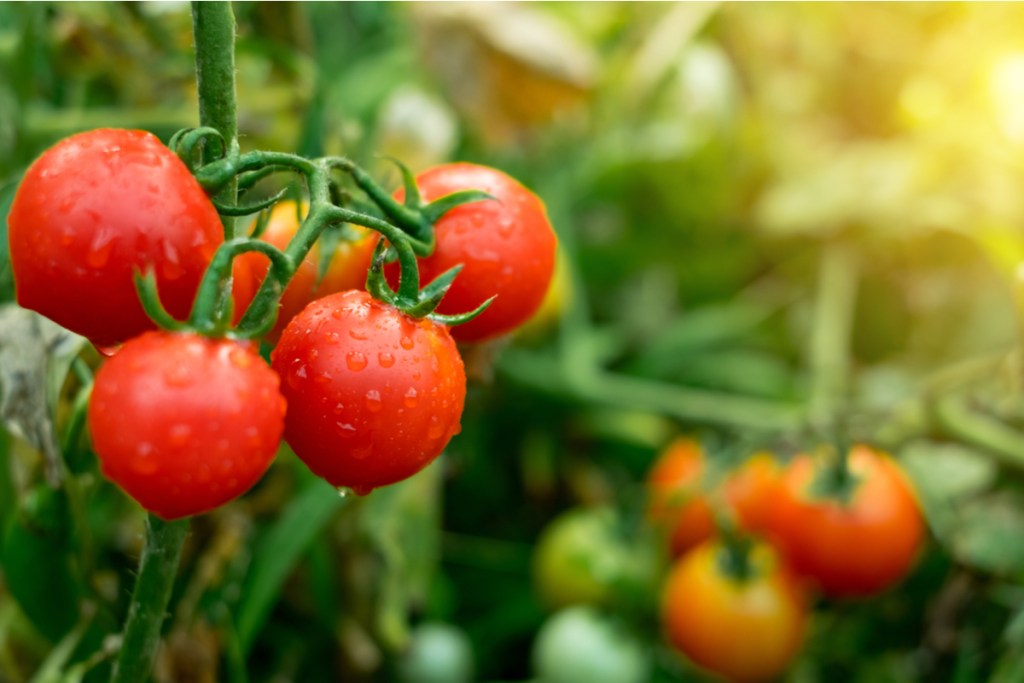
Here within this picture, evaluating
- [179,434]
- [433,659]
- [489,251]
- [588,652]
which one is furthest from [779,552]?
[179,434]

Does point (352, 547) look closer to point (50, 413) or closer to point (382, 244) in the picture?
point (50, 413)

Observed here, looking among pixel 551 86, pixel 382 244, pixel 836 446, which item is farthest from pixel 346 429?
pixel 551 86

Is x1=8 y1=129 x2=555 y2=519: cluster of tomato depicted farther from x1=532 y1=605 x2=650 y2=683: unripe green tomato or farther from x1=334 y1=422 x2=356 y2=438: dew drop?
x1=532 y1=605 x2=650 y2=683: unripe green tomato

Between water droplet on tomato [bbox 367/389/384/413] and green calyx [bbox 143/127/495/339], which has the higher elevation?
green calyx [bbox 143/127/495/339]

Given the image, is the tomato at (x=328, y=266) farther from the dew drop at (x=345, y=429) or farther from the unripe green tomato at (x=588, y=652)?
the unripe green tomato at (x=588, y=652)

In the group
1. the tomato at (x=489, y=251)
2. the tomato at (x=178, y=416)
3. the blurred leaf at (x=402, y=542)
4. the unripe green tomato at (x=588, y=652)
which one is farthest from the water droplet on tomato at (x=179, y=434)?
the unripe green tomato at (x=588, y=652)

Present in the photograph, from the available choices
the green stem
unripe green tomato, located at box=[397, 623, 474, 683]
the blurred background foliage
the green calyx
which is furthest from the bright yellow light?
the green calyx
